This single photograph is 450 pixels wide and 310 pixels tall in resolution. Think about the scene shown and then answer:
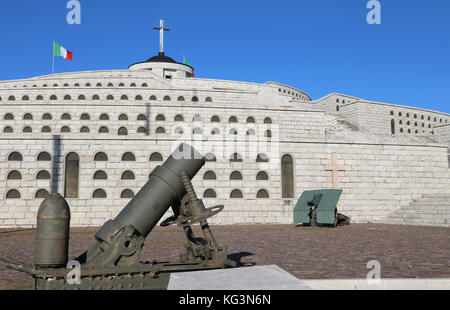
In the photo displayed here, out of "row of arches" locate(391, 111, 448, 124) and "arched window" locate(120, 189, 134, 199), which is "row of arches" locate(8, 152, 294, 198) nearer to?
"arched window" locate(120, 189, 134, 199)

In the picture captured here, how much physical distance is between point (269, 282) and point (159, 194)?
6.03 feet

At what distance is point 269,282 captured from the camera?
384cm

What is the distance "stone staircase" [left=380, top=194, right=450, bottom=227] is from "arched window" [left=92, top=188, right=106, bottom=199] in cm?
1281

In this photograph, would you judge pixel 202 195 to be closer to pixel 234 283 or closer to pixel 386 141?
pixel 386 141

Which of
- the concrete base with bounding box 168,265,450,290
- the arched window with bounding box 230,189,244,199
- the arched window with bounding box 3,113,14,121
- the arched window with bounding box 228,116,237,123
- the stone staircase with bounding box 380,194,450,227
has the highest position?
the arched window with bounding box 3,113,14,121

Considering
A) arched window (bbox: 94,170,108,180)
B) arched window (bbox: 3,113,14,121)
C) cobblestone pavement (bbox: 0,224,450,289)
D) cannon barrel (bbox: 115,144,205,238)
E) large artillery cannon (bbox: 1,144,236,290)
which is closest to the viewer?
large artillery cannon (bbox: 1,144,236,290)

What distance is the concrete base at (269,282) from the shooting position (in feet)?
12.1

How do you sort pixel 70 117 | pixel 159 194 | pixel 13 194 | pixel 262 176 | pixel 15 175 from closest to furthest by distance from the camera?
pixel 159 194, pixel 13 194, pixel 15 175, pixel 262 176, pixel 70 117

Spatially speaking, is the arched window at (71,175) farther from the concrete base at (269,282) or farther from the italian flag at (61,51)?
the italian flag at (61,51)

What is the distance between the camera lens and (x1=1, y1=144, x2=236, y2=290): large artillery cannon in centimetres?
436

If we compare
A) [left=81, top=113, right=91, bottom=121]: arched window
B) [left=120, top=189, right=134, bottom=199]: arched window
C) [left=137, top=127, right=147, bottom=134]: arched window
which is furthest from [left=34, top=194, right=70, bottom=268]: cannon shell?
[left=81, top=113, right=91, bottom=121]: arched window

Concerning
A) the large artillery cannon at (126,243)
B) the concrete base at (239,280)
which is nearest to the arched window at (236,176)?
the large artillery cannon at (126,243)

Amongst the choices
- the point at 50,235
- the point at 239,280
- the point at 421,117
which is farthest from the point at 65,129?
the point at 421,117

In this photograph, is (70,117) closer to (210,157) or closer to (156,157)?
(156,157)
